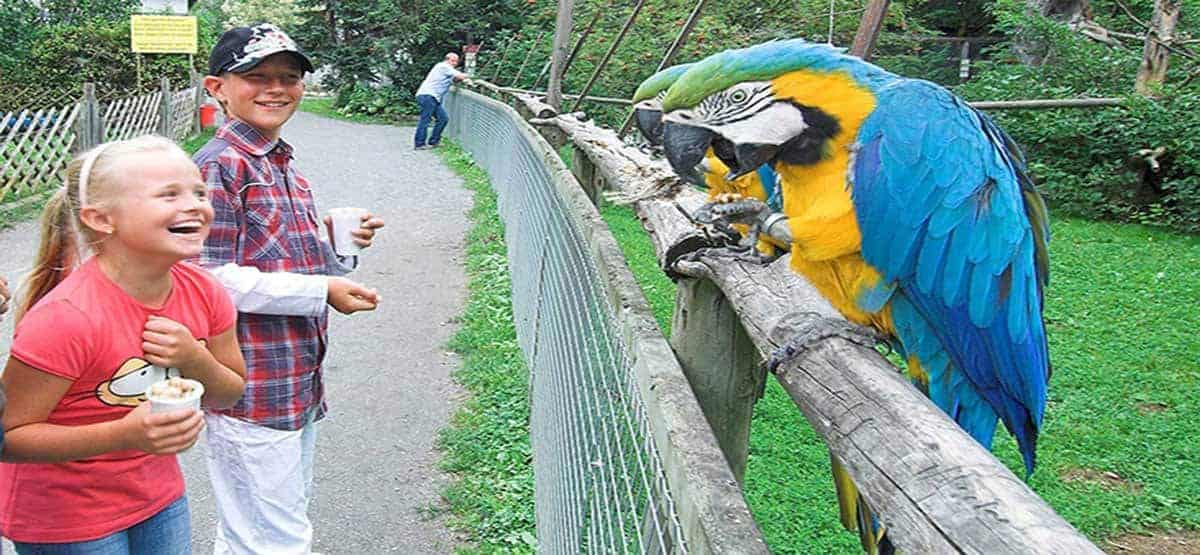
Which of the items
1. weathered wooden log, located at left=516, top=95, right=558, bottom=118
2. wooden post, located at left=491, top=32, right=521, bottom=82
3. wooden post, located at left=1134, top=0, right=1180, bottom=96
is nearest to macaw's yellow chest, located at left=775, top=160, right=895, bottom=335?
weathered wooden log, located at left=516, top=95, right=558, bottom=118

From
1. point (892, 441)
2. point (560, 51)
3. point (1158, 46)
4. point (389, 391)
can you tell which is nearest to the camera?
point (892, 441)

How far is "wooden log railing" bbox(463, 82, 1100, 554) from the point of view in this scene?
0.91 m

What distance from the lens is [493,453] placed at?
152 inches

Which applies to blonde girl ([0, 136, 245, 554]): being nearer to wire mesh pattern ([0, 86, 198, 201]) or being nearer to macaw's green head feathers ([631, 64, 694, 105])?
macaw's green head feathers ([631, 64, 694, 105])

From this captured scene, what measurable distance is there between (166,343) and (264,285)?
1.31 feet

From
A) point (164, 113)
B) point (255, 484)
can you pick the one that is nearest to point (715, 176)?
point (255, 484)

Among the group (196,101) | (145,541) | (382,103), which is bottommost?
(382,103)

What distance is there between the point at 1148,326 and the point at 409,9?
16.4 meters

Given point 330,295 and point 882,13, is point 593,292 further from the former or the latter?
point 882,13

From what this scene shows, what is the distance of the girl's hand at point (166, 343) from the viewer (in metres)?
1.83

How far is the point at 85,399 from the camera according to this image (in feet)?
5.88

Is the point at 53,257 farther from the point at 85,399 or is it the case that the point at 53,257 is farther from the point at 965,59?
the point at 965,59

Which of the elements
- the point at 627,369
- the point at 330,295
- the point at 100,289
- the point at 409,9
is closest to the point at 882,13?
the point at 627,369

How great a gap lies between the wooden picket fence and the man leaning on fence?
3.46m
